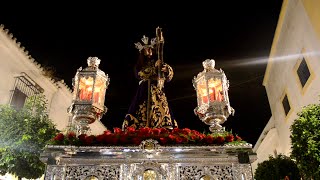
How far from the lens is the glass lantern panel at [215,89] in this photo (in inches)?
211

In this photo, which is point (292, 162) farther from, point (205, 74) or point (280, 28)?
point (280, 28)

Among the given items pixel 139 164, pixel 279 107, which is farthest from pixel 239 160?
pixel 279 107

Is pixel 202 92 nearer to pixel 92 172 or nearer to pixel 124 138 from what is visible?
pixel 124 138

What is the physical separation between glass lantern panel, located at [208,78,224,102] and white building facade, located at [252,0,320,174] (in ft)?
15.2

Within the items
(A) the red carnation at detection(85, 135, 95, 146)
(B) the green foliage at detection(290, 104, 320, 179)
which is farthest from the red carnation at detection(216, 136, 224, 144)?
(B) the green foliage at detection(290, 104, 320, 179)

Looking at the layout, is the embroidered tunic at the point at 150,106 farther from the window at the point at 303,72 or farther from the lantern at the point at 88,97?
the window at the point at 303,72

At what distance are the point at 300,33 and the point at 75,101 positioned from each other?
8.10 meters

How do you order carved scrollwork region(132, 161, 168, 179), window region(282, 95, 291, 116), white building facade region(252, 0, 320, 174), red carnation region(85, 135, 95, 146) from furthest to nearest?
window region(282, 95, 291, 116) < white building facade region(252, 0, 320, 174) < red carnation region(85, 135, 95, 146) < carved scrollwork region(132, 161, 168, 179)

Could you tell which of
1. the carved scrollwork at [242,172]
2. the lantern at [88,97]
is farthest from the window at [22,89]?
the carved scrollwork at [242,172]

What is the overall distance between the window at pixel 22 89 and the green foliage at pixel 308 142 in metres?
9.94

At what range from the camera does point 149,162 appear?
3.91 meters

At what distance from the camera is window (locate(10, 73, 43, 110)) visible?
Result: 11.6m

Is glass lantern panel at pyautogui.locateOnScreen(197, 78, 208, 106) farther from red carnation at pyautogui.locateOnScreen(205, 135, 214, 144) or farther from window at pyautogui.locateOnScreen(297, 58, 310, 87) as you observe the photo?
window at pyautogui.locateOnScreen(297, 58, 310, 87)

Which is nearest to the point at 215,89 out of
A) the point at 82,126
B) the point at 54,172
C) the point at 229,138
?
the point at 229,138
